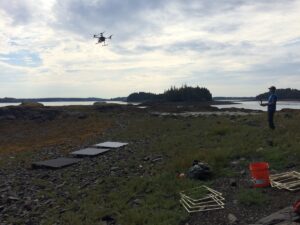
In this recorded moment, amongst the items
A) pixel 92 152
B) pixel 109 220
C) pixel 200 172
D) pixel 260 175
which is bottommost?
pixel 109 220

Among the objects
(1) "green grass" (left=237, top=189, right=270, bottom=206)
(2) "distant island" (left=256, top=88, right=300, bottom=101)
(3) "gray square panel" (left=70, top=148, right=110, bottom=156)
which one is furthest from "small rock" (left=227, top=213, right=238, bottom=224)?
(2) "distant island" (left=256, top=88, right=300, bottom=101)

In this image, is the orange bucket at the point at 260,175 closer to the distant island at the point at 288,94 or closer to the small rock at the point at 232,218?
the small rock at the point at 232,218

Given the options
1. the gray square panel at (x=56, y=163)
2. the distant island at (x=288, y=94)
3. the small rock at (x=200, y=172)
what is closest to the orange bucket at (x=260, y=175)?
the small rock at (x=200, y=172)

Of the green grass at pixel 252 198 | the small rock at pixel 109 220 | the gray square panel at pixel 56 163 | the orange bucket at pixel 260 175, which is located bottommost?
the small rock at pixel 109 220

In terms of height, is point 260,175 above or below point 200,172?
above

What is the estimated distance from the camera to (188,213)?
8.95 meters

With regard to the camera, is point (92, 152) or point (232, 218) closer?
point (232, 218)

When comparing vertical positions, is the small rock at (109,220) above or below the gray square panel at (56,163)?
below

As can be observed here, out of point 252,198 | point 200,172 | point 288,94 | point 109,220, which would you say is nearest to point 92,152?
point 200,172

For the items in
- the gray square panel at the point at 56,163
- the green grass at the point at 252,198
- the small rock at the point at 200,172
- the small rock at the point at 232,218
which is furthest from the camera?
the gray square panel at the point at 56,163

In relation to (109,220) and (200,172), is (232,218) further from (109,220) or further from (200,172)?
(200,172)

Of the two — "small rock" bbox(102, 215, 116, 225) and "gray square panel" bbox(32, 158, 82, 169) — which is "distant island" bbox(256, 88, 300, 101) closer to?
"gray square panel" bbox(32, 158, 82, 169)

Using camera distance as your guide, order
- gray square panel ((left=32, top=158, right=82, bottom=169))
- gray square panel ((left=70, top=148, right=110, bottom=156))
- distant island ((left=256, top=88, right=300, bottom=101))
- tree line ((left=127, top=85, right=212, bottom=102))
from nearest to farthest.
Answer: gray square panel ((left=32, top=158, right=82, bottom=169)) < gray square panel ((left=70, top=148, right=110, bottom=156)) < tree line ((left=127, top=85, right=212, bottom=102)) < distant island ((left=256, top=88, right=300, bottom=101))

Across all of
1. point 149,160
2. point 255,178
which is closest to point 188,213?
point 255,178
